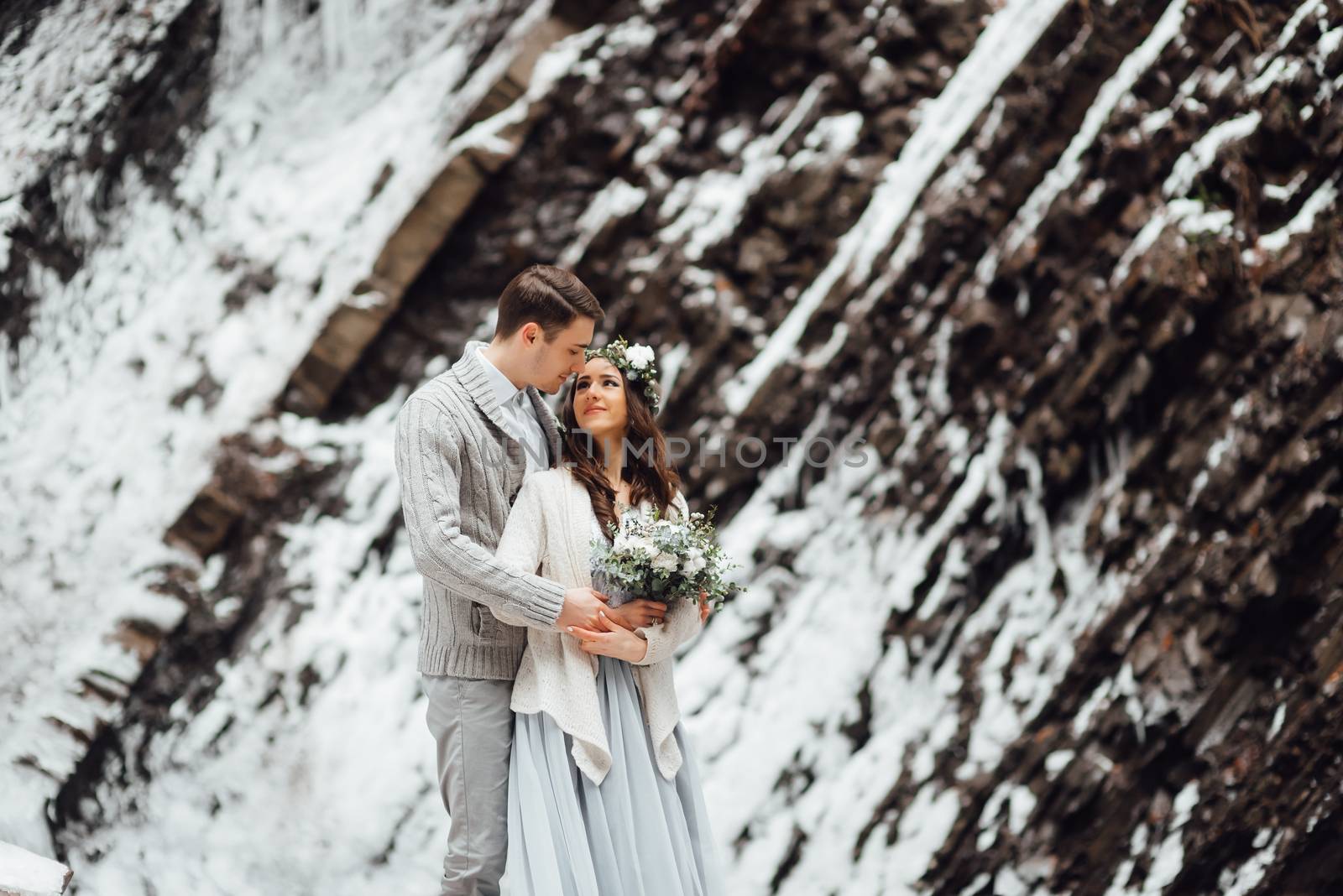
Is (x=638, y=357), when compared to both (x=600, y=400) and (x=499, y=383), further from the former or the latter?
(x=499, y=383)

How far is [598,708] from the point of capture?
221cm

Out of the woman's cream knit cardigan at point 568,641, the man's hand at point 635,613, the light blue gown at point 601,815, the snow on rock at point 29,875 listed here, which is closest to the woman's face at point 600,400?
the woman's cream knit cardigan at point 568,641

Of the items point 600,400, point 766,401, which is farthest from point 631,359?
point 766,401

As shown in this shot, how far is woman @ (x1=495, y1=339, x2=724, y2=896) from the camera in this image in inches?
84.8

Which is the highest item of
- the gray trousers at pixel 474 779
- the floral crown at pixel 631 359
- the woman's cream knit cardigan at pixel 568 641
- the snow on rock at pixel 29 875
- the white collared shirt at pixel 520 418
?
the floral crown at pixel 631 359

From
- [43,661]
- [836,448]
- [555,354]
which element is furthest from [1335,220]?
[43,661]

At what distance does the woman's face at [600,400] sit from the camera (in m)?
2.37

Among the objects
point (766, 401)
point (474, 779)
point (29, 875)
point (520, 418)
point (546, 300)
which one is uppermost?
point (546, 300)

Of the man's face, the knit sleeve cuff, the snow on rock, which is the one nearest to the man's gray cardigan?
the knit sleeve cuff

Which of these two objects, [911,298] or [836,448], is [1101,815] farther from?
[911,298]

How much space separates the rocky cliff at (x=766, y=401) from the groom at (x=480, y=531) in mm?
1917

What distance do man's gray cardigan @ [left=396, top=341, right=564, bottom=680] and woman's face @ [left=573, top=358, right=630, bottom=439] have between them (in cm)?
17

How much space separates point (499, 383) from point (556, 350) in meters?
0.14

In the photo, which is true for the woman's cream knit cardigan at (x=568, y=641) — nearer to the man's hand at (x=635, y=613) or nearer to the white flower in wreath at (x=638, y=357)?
the man's hand at (x=635, y=613)
